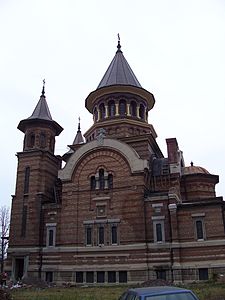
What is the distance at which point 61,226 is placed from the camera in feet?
102

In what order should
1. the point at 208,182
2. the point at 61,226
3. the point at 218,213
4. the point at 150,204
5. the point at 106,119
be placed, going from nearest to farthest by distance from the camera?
the point at 218,213
the point at 150,204
the point at 61,226
the point at 208,182
the point at 106,119

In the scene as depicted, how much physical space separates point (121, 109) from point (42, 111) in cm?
850

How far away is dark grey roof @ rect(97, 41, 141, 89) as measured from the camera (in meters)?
39.3

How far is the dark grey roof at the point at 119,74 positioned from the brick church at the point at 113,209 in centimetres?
133

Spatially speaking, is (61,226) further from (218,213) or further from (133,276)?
(218,213)

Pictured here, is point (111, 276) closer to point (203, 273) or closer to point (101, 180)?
point (203, 273)

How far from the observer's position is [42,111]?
37625 mm

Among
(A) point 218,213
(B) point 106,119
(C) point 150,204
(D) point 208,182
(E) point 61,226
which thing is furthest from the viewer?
(B) point 106,119

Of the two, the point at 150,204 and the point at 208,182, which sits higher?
the point at 208,182

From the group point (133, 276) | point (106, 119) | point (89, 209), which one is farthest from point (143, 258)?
point (106, 119)

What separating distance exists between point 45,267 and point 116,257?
6.54 metres

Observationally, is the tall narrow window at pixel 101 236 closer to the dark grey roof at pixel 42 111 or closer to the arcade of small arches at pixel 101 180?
the arcade of small arches at pixel 101 180

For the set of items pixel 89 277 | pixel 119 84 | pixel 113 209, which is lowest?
pixel 89 277

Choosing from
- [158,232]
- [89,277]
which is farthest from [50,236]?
[158,232]
